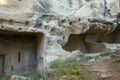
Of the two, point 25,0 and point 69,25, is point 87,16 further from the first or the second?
point 25,0

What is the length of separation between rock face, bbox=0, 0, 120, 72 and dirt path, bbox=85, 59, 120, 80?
144 cm

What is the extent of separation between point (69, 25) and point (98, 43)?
7.37ft

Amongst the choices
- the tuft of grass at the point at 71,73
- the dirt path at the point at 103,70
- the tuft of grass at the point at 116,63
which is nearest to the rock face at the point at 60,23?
the dirt path at the point at 103,70

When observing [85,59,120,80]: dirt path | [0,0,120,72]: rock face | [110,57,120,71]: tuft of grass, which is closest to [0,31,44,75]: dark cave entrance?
[0,0,120,72]: rock face

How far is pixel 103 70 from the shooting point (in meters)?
8.18

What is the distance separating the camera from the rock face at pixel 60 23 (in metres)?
10.3

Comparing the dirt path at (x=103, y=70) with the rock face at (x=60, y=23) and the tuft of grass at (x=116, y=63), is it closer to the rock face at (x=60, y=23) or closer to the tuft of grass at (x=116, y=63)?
the tuft of grass at (x=116, y=63)

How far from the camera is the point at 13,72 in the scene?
37.2ft

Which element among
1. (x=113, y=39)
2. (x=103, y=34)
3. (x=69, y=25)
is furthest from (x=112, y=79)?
(x=113, y=39)

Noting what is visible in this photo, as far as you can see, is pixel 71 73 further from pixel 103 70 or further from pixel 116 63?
pixel 116 63

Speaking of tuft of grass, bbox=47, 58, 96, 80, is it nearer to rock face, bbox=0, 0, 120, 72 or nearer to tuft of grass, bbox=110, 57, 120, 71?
tuft of grass, bbox=110, 57, 120, 71

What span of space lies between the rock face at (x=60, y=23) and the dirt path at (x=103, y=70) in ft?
4.74

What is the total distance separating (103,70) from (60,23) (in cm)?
335

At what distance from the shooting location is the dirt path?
7.54 meters
